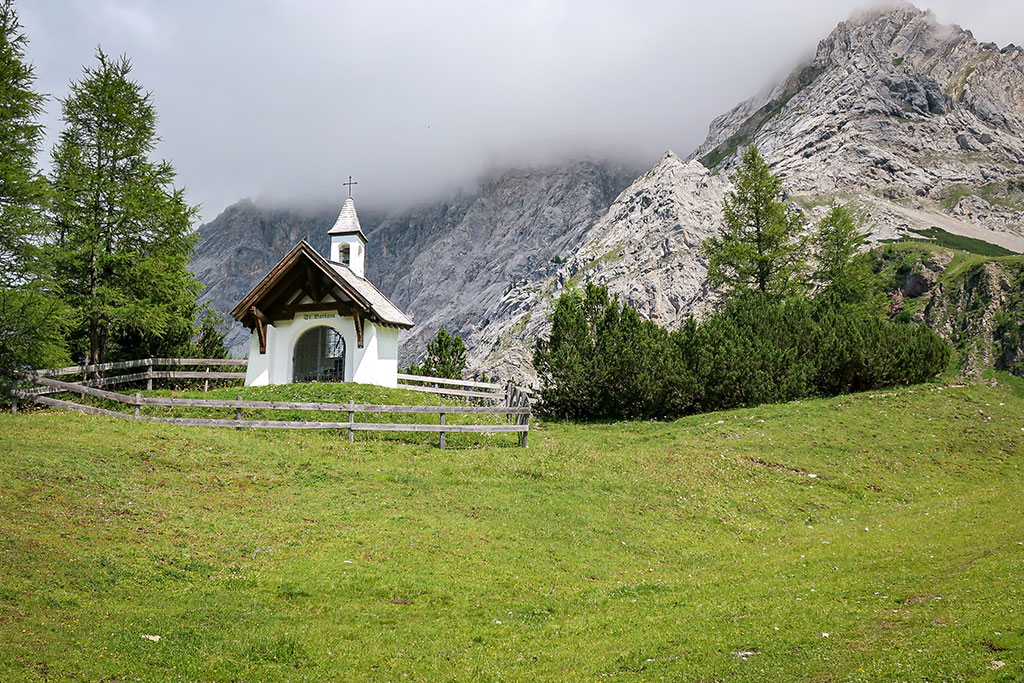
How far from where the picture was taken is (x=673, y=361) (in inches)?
1284

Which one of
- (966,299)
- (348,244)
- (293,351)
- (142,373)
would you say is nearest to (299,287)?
(293,351)

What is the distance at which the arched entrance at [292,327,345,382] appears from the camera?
36656 millimetres

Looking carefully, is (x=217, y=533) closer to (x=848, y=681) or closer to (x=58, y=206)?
(x=848, y=681)

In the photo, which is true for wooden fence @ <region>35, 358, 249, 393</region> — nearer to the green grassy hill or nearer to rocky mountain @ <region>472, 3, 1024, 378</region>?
the green grassy hill

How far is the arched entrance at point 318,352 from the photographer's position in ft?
120

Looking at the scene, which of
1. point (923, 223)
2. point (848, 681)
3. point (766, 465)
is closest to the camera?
point (848, 681)

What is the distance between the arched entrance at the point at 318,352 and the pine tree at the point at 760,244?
32.2 meters

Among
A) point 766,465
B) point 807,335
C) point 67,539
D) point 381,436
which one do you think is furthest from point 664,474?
point 807,335

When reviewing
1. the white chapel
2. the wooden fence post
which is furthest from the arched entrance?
the wooden fence post

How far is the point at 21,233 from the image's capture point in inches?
928

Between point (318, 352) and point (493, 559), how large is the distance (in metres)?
26.2

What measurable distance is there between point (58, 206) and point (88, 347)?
8.86 metres

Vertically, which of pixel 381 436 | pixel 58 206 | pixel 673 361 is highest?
pixel 58 206

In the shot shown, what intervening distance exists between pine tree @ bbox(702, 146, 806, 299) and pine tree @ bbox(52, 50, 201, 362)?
40527 millimetres
